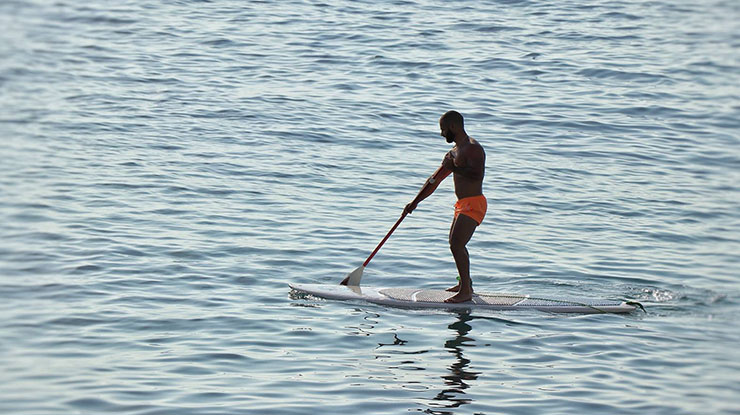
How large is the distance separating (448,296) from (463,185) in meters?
1.09

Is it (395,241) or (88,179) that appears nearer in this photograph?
(395,241)

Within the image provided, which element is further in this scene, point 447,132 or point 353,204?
point 353,204

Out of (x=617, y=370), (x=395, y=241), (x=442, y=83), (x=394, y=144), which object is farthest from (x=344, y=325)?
(x=442, y=83)

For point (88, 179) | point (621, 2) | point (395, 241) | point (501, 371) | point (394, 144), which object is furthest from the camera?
point (621, 2)

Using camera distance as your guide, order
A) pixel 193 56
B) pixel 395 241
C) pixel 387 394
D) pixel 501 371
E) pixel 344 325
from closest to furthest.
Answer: pixel 387 394, pixel 501 371, pixel 344 325, pixel 395 241, pixel 193 56

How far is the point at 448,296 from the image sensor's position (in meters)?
9.88

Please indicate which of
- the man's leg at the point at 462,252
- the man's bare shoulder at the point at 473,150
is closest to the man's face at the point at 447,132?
Answer: the man's bare shoulder at the point at 473,150

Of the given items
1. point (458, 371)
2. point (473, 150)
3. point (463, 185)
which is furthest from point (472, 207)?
point (458, 371)

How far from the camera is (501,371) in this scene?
8016 mm

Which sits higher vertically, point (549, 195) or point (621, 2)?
point (621, 2)

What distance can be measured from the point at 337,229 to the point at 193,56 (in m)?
12.0

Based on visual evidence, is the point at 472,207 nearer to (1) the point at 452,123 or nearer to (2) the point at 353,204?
(1) the point at 452,123

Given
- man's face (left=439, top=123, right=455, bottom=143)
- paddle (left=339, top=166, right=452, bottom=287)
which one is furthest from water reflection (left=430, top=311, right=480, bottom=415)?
man's face (left=439, top=123, right=455, bottom=143)

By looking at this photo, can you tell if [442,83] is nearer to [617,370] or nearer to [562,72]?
[562,72]
